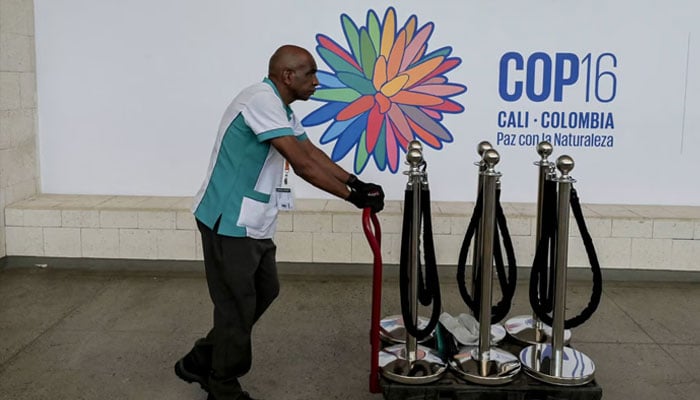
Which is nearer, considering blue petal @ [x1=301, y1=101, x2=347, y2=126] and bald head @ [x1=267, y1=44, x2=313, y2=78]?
bald head @ [x1=267, y1=44, x2=313, y2=78]

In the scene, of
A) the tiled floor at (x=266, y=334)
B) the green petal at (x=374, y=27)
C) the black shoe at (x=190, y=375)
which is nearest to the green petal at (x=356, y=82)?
the green petal at (x=374, y=27)

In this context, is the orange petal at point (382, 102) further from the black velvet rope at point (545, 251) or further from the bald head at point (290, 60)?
the bald head at point (290, 60)

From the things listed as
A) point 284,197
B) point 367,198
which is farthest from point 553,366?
point 284,197

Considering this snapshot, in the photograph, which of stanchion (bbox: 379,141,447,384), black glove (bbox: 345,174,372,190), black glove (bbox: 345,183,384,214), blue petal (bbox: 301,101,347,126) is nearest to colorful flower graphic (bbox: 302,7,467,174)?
blue petal (bbox: 301,101,347,126)

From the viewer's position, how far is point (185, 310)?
482cm

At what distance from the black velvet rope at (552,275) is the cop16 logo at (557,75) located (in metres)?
2.39

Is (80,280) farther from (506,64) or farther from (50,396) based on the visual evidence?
(506,64)

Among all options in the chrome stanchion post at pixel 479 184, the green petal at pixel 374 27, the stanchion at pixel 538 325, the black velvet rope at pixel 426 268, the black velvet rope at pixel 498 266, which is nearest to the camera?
the black velvet rope at pixel 426 268

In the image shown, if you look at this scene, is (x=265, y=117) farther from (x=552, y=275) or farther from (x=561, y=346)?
(x=561, y=346)

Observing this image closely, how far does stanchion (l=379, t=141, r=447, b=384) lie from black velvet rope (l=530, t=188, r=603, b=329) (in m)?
0.53

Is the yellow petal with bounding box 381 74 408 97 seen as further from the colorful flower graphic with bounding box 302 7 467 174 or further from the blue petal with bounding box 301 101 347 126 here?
the blue petal with bounding box 301 101 347 126

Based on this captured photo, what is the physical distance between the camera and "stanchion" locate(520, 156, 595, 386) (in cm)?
340

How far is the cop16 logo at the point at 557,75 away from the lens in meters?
5.74

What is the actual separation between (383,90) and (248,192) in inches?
110
